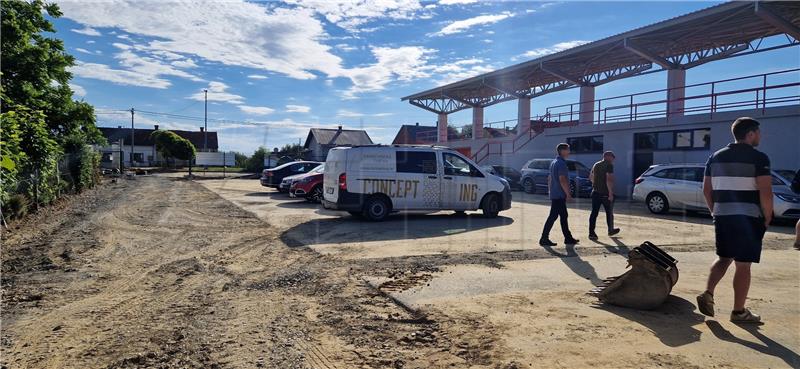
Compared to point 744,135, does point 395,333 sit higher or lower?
lower

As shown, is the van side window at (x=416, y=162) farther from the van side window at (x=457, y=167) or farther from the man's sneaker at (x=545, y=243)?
the man's sneaker at (x=545, y=243)

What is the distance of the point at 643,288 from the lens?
16.0ft

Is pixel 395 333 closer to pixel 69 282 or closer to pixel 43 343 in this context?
pixel 43 343

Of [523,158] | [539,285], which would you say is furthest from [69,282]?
[523,158]

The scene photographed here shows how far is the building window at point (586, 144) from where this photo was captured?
24.3 m

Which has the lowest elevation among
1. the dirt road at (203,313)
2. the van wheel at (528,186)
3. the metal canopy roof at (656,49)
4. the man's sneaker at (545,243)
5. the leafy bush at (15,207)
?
the dirt road at (203,313)

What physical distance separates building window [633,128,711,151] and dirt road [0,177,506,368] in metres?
18.1

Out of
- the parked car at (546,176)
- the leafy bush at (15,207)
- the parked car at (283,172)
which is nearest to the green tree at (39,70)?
the leafy bush at (15,207)

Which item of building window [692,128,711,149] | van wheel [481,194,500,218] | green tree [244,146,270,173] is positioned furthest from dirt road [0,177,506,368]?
green tree [244,146,270,173]

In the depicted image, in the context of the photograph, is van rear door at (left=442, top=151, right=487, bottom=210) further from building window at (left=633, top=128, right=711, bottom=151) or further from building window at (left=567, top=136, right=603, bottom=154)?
building window at (left=567, top=136, right=603, bottom=154)

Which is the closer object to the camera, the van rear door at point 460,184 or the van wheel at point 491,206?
the van rear door at point 460,184

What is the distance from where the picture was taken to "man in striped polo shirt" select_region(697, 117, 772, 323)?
170 inches

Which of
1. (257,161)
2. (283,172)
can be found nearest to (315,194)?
(283,172)

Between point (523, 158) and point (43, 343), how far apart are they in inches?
1090
